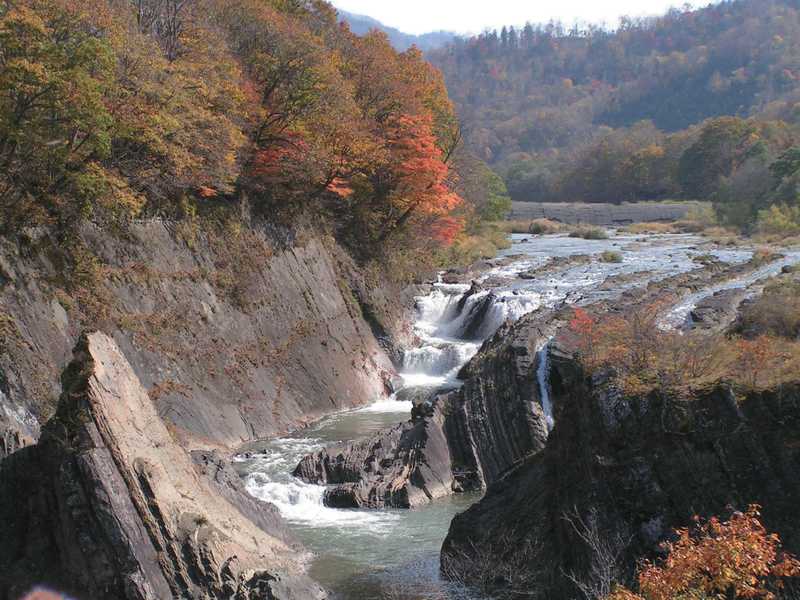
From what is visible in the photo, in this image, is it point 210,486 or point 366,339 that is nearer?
point 210,486

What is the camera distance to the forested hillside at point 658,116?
296 feet

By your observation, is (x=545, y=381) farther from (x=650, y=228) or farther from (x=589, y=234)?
(x=650, y=228)

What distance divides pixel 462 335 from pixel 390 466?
1473 centimetres

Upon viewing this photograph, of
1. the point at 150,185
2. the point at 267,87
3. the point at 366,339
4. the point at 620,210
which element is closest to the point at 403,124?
the point at 267,87

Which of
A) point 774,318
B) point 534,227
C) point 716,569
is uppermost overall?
point 716,569

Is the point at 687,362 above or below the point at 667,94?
below

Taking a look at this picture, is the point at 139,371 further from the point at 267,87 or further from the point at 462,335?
the point at 462,335

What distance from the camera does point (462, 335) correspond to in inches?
1273

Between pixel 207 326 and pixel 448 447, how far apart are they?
7912 millimetres

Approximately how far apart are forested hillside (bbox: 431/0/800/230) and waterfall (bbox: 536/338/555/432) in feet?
183

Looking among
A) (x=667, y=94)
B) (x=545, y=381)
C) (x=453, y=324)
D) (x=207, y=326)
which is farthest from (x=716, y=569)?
(x=667, y=94)

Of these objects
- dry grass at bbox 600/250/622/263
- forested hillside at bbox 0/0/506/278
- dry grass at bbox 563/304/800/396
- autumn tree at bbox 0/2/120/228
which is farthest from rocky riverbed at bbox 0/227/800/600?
dry grass at bbox 600/250/622/263

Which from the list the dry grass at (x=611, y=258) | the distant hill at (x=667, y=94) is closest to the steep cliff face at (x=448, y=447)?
the dry grass at (x=611, y=258)

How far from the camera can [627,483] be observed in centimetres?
1089
